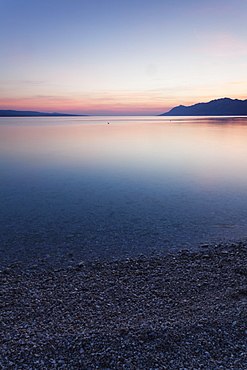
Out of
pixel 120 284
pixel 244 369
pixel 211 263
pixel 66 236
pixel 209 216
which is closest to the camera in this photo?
pixel 244 369

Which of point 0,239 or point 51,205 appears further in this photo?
point 51,205

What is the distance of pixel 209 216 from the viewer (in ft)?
37.7

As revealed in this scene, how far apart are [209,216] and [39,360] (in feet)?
29.8

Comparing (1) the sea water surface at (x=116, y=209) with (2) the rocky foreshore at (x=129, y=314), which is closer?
(2) the rocky foreshore at (x=129, y=314)

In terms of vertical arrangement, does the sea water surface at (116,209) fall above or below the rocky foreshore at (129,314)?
above

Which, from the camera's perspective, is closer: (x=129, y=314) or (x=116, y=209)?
(x=129, y=314)

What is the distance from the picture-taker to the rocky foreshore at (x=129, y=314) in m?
4.34

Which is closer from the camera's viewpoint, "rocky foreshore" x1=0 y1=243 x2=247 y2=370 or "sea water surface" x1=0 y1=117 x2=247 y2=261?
"rocky foreshore" x1=0 y1=243 x2=247 y2=370

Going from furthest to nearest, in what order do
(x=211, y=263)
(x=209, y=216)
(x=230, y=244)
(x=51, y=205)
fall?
(x=51, y=205), (x=209, y=216), (x=230, y=244), (x=211, y=263)

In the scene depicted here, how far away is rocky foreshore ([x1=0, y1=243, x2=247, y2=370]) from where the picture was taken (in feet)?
14.2

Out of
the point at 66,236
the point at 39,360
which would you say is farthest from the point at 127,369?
the point at 66,236

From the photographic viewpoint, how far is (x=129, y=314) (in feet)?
18.1

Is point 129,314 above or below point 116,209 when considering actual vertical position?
below

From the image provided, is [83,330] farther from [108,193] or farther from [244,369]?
[108,193]
